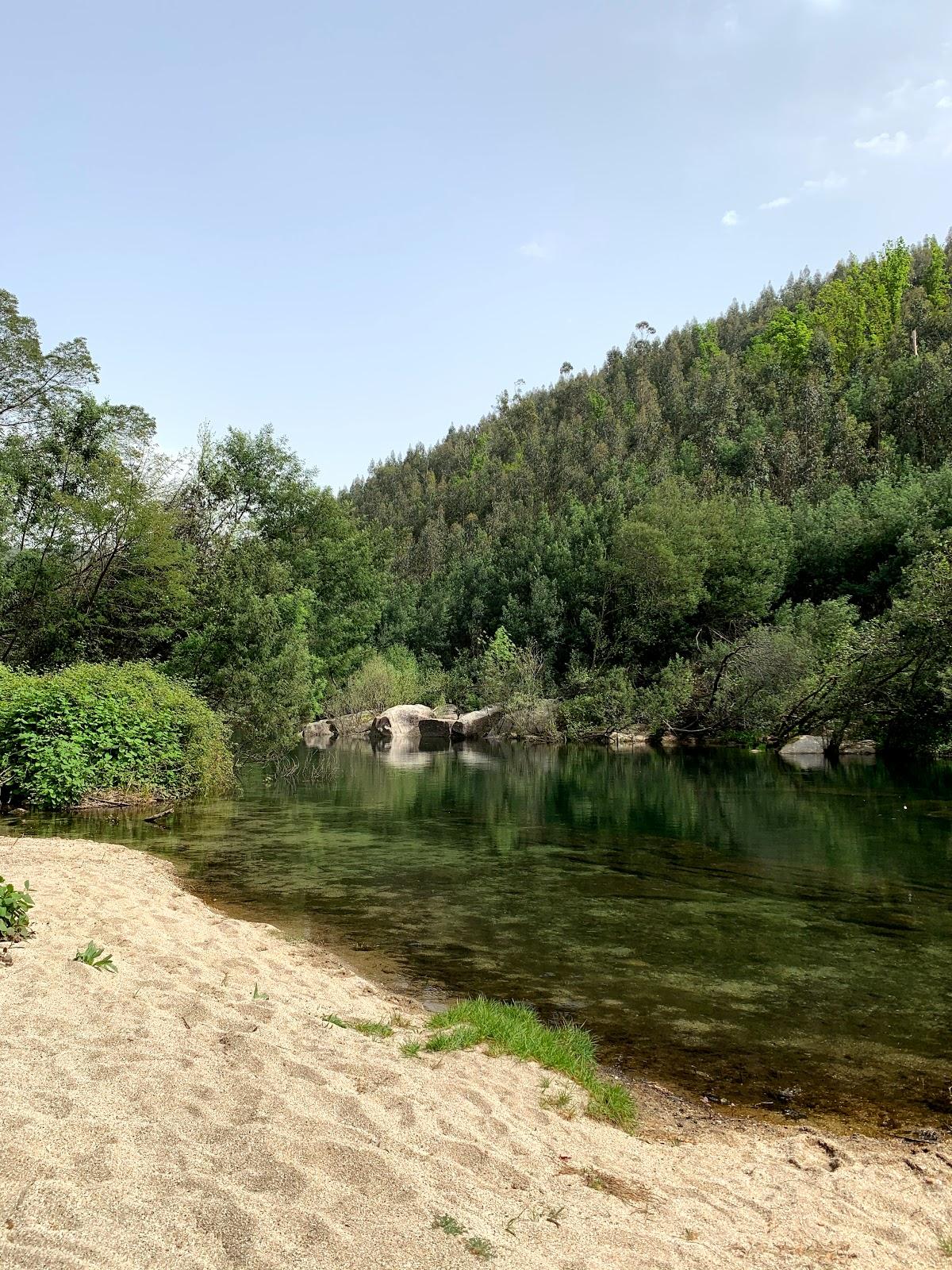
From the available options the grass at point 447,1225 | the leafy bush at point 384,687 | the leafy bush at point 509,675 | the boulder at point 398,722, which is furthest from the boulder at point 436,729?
the grass at point 447,1225

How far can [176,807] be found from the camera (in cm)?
1777

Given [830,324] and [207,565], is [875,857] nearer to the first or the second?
[207,565]

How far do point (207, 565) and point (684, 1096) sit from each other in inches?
1017

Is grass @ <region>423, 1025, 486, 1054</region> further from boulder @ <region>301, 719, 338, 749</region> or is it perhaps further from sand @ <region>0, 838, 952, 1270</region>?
boulder @ <region>301, 719, 338, 749</region>

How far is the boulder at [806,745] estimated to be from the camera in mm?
34562

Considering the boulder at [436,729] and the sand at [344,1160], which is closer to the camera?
the sand at [344,1160]

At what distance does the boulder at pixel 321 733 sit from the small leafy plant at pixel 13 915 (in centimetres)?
3844

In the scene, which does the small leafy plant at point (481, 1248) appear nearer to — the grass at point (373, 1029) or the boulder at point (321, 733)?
the grass at point (373, 1029)

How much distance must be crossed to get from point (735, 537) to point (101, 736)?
4329cm

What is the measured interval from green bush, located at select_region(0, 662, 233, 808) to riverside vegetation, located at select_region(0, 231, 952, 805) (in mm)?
54

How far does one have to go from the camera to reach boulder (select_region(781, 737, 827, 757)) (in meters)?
34.6

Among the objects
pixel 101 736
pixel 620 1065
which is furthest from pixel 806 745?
pixel 620 1065

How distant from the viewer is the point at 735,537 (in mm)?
51281

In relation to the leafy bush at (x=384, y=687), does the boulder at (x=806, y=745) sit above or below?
below
